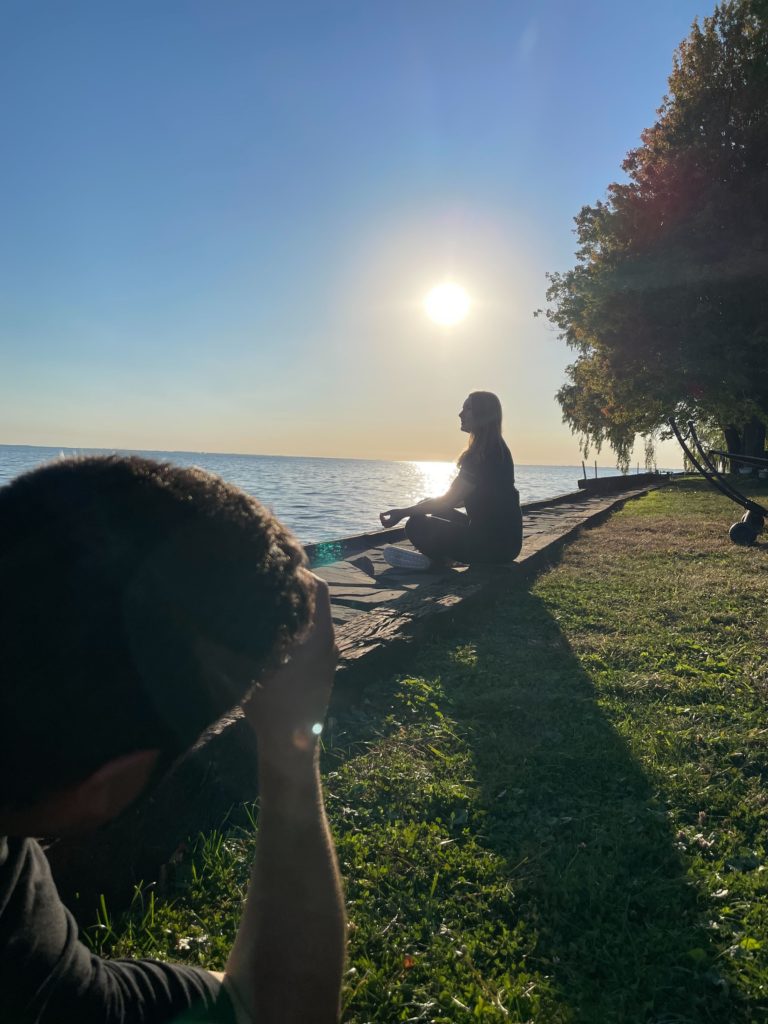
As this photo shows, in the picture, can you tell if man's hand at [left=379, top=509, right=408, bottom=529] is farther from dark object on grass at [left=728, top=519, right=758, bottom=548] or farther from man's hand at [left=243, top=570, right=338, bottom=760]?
dark object on grass at [left=728, top=519, right=758, bottom=548]

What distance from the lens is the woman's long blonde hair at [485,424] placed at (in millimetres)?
5578

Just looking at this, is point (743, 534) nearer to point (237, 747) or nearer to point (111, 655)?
point (237, 747)

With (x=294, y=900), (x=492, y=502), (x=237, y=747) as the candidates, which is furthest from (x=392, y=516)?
(x=294, y=900)

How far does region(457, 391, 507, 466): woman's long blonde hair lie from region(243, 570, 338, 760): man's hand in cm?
479

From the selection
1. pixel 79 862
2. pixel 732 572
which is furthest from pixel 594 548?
pixel 79 862

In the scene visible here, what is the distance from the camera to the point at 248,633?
740 millimetres

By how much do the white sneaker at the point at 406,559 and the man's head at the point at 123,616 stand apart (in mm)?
5454

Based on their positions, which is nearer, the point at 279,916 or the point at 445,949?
the point at 279,916

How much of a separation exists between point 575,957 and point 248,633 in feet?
5.06

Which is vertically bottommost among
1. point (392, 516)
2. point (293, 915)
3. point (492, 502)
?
point (293, 915)

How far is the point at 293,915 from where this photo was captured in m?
1.01

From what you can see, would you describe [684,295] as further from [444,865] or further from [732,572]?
[444,865]

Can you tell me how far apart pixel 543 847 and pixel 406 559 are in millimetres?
4306

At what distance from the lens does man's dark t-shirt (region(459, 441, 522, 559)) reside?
5656mm
